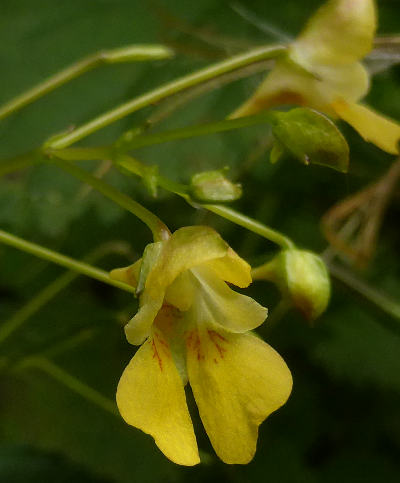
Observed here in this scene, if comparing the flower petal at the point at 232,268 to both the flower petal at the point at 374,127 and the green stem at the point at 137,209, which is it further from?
the flower petal at the point at 374,127

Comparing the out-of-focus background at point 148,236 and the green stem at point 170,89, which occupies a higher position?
the green stem at point 170,89

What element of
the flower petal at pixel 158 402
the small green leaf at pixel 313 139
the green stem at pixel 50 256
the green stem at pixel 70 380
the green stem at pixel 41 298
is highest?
the small green leaf at pixel 313 139

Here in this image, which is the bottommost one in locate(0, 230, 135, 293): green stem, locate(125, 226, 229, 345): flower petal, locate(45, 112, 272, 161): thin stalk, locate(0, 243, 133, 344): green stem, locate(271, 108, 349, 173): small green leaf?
locate(0, 243, 133, 344): green stem

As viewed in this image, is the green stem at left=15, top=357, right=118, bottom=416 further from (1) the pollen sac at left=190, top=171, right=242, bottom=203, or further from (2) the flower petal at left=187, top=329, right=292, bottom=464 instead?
(1) the pollen sac at left=190, top=171, right=242, bottom=203

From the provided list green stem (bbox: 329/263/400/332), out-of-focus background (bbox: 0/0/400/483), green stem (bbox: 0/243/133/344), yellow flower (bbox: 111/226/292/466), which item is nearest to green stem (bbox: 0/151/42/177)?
yellow flower (bbox: 111/226/292/466)

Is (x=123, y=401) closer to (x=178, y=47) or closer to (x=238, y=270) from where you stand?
(x=238, y=270)

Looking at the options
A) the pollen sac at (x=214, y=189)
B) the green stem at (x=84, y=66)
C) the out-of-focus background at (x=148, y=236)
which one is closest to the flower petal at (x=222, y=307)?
the pollen sac at (x=214, y=189)
